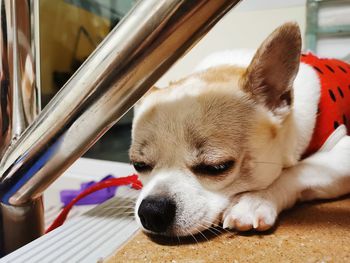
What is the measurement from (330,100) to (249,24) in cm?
68

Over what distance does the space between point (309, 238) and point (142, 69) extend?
0.47 meters

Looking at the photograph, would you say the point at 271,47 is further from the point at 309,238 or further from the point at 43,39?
the point at 43,39

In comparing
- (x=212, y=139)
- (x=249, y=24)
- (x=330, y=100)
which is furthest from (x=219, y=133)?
(x=249, y=24)

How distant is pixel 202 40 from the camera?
4.97 ft

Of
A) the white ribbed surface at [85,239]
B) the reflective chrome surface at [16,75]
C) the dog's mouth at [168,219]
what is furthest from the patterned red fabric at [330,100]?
the reflective chrome surface at [16,75]

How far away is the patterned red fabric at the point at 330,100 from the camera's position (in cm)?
106

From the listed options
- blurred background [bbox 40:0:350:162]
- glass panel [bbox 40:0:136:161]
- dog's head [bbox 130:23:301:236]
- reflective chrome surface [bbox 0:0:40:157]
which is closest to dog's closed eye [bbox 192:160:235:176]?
dog's head [bbox 130:23:301:236]

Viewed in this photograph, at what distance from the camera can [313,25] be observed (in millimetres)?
1497

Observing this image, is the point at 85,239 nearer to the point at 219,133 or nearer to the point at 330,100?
the point at 219,133

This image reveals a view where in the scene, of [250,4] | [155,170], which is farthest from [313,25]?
[155,170]

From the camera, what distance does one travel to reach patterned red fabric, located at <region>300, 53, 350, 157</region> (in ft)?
3.49

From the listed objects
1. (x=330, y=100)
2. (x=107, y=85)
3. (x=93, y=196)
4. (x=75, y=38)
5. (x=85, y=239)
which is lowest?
(x=93, y=196)

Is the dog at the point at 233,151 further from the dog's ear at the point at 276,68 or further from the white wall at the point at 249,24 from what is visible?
the white wall at the point at 249,24

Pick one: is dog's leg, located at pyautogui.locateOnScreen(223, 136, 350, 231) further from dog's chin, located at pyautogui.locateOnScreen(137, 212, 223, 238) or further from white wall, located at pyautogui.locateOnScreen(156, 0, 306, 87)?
white wall, located at pyautogui.locateOnScreen(156, 0, 306, 87)
